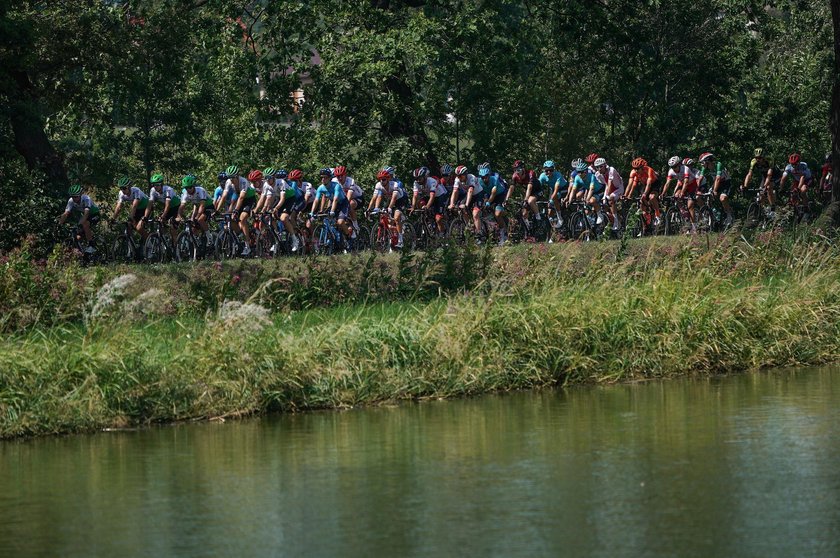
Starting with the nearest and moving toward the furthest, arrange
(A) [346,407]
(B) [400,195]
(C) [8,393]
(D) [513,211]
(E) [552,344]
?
(C) [8,393]
(A) [346,407]
(E) [552,344]
(B) [400,195]
(D) [513,211]

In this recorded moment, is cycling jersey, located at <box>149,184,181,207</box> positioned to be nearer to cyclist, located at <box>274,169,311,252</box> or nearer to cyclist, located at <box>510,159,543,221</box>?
cyclist, located at <box>274,169,311,252</box>

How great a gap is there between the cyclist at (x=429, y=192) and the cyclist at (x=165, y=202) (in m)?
4.31

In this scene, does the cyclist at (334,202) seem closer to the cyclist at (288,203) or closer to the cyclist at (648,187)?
the cyclist at (288,203)

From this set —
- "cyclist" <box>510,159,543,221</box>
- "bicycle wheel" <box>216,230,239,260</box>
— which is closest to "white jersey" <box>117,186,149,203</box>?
"bicycle wheel" <box>216,230,239,260</box>

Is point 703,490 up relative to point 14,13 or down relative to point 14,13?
down

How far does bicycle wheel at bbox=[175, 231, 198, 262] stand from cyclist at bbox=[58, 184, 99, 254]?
149 cm

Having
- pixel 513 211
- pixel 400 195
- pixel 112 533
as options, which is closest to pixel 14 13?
pixel 400 195

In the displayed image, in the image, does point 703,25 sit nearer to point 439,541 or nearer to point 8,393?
point 8,393

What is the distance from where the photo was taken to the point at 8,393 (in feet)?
50.4

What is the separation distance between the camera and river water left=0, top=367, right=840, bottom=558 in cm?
1039

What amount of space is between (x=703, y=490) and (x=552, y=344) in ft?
21.1

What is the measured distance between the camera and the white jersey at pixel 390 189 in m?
31.0

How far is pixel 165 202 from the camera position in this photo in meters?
30.6

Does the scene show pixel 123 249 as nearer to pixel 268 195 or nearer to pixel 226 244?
pixel 226 244
